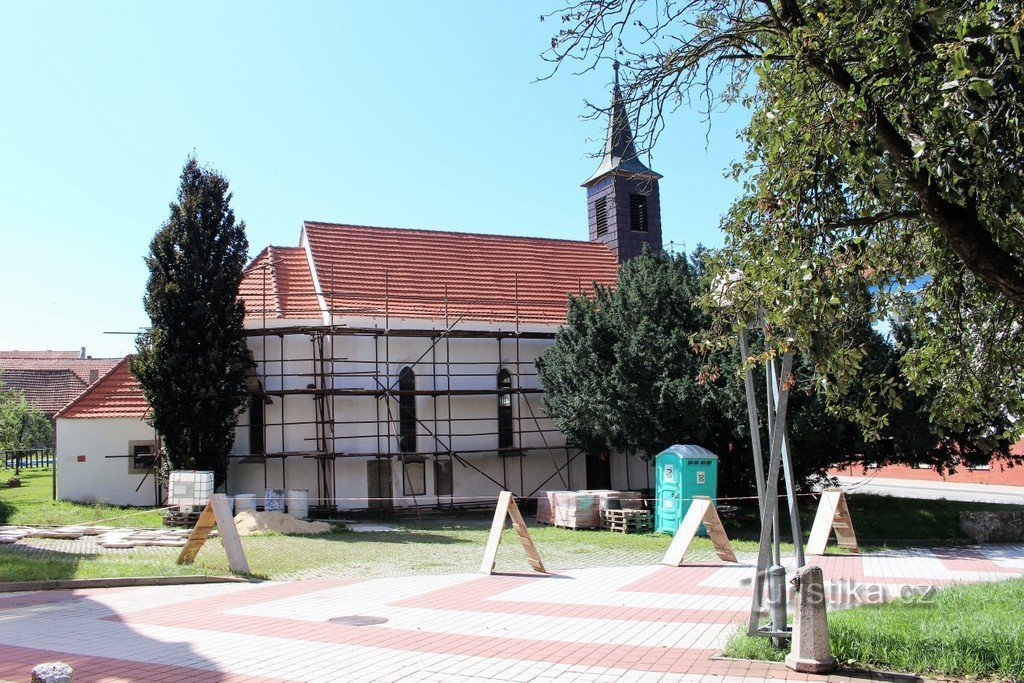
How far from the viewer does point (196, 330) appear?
2323cm

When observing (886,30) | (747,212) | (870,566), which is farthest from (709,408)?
(886,30)

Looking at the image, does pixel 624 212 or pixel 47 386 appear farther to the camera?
pixel 47 386

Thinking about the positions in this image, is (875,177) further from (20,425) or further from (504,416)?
(20,425)

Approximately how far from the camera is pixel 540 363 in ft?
86.2

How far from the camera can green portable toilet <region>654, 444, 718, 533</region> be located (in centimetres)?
1955

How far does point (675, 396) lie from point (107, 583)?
526 inches

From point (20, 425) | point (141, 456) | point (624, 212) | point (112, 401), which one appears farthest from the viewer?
point (20, 425)

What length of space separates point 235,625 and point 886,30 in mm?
8474

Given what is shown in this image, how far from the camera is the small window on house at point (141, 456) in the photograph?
25.5m

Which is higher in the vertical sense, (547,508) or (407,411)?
(407,411)

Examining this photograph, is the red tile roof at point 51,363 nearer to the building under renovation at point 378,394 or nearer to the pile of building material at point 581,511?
the building under renovation at point 378,394

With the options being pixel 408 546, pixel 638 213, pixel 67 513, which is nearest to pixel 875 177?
pixel 408 546

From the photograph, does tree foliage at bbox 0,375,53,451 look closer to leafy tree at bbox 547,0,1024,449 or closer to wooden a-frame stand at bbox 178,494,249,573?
wooden a-frame stand at bbox 178,494,249,573

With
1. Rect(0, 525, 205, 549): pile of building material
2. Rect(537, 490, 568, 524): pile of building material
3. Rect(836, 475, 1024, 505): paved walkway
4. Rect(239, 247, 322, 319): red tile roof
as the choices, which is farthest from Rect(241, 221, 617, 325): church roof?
Rect(836, 475, 1024, 505): paved walkway
